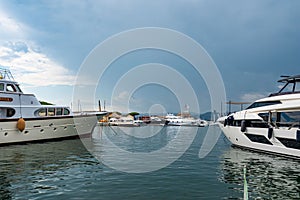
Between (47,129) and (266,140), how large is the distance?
876 inches

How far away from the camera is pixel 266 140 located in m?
18.4

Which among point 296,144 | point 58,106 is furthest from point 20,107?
point 296,144

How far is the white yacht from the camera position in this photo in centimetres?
1631

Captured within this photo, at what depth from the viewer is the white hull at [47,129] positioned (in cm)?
2412

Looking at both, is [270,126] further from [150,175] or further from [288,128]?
[150,175]

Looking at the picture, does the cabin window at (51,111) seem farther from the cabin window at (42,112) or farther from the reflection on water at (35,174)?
the reflection on water at (35,174)

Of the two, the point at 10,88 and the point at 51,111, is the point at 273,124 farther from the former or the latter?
the point at 10,88

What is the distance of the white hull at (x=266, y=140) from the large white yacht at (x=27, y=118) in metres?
18.8

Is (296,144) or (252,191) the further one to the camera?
(296,144)

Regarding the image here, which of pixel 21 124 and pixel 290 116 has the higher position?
pixel 290 116

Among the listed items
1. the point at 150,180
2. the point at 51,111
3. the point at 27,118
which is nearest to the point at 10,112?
the point at 27,118

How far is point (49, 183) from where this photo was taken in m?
10.5

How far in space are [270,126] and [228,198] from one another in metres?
10.8

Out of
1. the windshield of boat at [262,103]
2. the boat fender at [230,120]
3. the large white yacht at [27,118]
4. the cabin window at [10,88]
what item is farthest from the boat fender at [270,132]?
the cabin window at [10,88]
